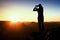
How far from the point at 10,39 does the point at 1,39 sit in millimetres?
2372

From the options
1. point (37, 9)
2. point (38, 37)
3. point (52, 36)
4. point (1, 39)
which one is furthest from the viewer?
point (1, 39)

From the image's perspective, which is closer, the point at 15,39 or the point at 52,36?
the point at 52,36

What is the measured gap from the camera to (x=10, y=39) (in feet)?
134

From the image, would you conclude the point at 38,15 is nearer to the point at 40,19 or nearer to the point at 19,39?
the point at 40,19

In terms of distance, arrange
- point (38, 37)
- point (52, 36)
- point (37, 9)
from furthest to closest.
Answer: point (37, 9)
point (38, 37)
point (52, 36)

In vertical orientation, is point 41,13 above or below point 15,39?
above

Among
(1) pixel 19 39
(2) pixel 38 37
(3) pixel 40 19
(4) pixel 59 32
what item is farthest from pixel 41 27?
(1) pixel 19 39

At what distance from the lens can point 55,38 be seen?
18438 mm

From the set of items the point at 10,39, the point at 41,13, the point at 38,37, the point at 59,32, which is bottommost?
the point at 10,39

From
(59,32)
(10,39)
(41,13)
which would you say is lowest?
(10,39)

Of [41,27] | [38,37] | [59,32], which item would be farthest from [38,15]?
[59,32]

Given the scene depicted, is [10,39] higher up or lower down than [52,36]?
lower down

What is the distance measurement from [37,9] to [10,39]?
1659 centimetres

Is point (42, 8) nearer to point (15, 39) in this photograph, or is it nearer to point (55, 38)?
point (55, 38)
